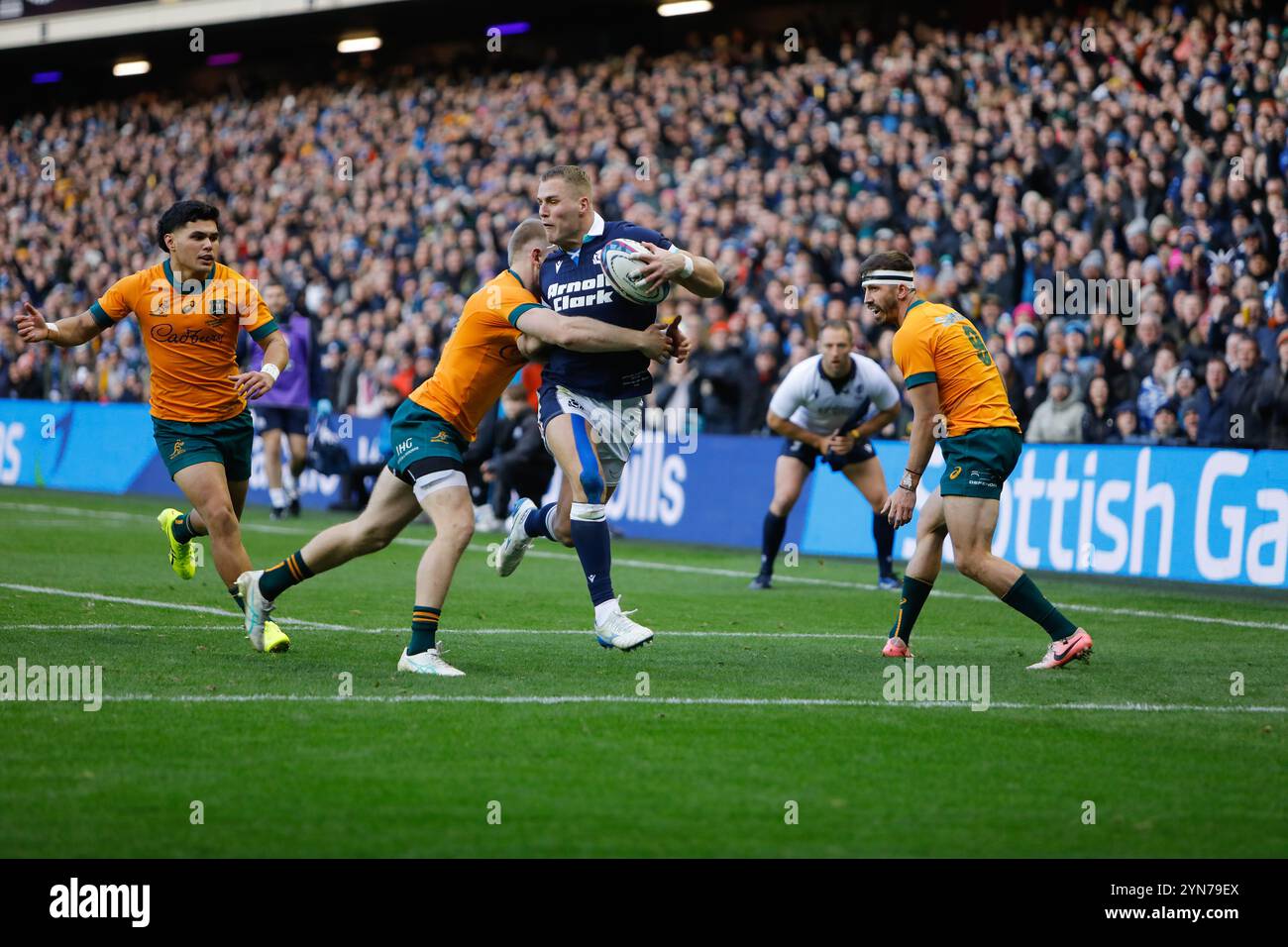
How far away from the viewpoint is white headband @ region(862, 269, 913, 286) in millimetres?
9523

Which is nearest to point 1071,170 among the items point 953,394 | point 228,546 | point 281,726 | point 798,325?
point 798,325

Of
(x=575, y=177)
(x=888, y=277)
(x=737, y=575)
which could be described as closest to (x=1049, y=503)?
(x=737, y=575)

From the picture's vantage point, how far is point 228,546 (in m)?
10.1

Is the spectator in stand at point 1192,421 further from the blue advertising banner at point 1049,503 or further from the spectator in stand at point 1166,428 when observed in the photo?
the blue advertising banner at point 1049,503

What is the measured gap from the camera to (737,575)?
16.3 metres

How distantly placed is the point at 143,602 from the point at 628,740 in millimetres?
6359

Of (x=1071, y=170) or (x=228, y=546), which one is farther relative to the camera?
(x=1071, y=170)

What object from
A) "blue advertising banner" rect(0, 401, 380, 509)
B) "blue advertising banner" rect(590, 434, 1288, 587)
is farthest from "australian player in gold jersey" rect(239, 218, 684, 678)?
"blue advertising banner" rect(0, 401, 380, 509)

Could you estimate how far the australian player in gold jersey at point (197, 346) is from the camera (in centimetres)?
1001

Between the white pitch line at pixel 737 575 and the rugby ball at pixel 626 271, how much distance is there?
556 centimetres

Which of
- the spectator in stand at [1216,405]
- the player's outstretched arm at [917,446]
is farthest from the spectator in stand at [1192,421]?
the player's outstretched arm at [917,446]

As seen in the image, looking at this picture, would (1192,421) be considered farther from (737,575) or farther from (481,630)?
(481,630)
